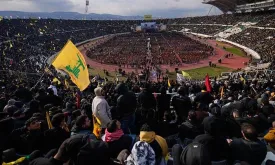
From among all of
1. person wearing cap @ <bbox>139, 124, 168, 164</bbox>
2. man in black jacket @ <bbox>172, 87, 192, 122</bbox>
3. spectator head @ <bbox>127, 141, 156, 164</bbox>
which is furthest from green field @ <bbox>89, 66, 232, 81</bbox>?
spectator head @ <bbox>127, 141, 156, 164</bbox>

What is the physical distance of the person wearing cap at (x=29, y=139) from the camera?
5852 mm

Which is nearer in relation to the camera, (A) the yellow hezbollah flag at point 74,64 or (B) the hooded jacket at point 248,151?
(B) the hooded jacket at point 248,151

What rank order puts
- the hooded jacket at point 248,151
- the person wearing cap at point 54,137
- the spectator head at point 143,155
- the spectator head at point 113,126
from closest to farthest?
the spectator head at point 143,155 → the hooded jacket at point 248,151 → the spectator head at point 113,126 → the person wearing cap at point 54,137

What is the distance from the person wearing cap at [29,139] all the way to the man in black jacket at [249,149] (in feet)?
12.0

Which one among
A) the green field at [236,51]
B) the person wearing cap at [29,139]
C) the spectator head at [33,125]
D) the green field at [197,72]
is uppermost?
the spectator head at [33,125]

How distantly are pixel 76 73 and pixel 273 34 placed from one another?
51793 millimetres

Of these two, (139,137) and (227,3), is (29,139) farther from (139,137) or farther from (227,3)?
(227,3)

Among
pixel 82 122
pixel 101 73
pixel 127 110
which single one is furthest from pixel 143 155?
pixel 101 73

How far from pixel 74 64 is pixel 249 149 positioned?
712 centimetres

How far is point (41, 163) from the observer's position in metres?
4.33

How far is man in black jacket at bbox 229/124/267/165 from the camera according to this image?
5.30 metres

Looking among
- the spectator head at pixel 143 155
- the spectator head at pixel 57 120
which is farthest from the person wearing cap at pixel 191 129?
the spectator head at pixel 57 120

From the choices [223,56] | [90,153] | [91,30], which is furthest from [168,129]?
[91,30]

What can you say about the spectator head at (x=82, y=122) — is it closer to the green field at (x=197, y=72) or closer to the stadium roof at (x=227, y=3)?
the green field at (x=197, y=72)
